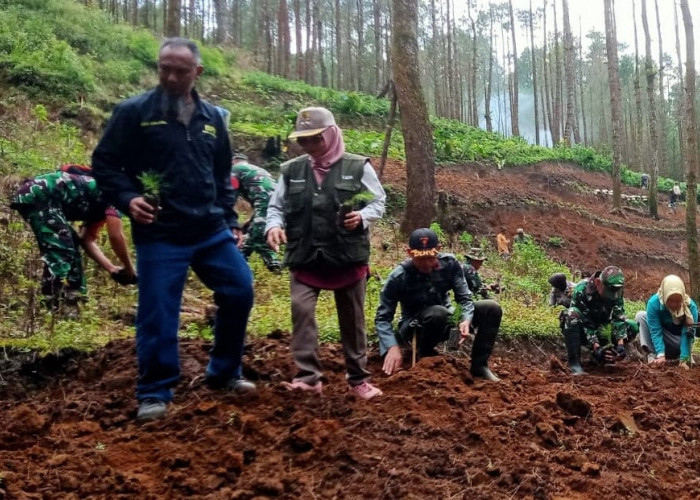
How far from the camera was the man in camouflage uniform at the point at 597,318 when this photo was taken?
20.9 feet

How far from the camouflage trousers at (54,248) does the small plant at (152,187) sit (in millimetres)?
2101

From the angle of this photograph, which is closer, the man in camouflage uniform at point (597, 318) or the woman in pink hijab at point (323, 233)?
the woman in pink hijab at point (323, 233)

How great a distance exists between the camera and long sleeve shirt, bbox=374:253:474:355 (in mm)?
4742

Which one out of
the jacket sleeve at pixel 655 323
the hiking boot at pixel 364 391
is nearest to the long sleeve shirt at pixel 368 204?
the hiking boot at pixel 364 391

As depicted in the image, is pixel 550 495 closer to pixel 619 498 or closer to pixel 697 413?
pixel 619 498

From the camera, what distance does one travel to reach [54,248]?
16.3 feet

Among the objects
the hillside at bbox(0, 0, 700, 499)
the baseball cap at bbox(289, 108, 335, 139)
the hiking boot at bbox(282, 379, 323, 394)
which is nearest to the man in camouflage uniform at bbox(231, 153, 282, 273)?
the hillside at bbox(0, 0, 700, 499)

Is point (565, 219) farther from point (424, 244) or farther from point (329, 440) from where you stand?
point (329, 440)

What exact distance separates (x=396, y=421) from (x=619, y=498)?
3.53 ft

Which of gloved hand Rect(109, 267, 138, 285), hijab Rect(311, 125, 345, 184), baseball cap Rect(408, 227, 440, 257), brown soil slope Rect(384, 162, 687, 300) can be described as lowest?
gloved hand Rect(109, 267, 138, 285)

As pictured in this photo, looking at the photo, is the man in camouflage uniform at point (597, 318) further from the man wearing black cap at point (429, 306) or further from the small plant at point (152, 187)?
the small plant at point (152, 187)

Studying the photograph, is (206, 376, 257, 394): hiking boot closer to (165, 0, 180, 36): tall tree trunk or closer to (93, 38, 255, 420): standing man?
(93, 38, 255, 420): standing man

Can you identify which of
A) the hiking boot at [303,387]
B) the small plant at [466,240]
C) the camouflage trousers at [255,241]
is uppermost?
the small plant at [466,240]

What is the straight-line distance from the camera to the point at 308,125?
3652mm
